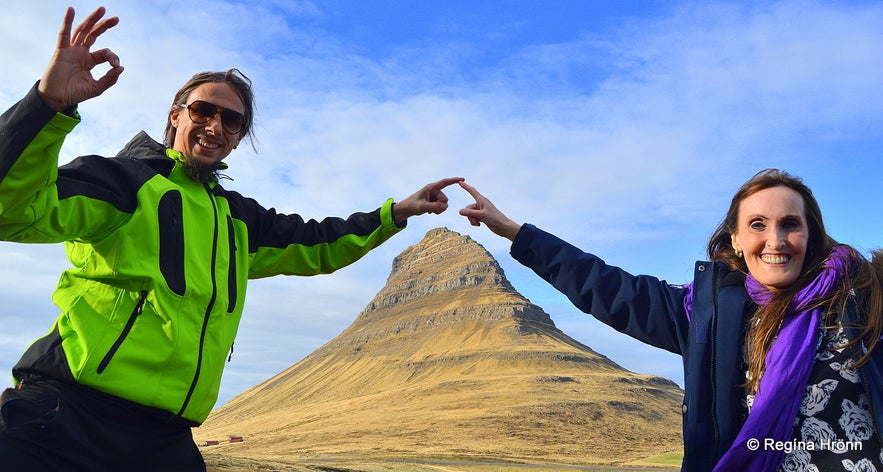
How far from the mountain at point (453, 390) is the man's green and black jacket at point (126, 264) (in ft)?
136

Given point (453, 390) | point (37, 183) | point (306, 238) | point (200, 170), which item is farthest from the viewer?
point (453, 390)

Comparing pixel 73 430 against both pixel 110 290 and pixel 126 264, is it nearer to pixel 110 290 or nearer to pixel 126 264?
pixel 110 290

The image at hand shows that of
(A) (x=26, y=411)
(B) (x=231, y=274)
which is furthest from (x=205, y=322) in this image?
(A) (x=26, y=411)

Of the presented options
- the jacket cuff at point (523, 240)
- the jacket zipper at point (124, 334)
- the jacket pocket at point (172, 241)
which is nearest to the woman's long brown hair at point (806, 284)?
the jacket cuff at point (523, 240)

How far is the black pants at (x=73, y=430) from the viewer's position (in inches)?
120

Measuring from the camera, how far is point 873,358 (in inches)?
121

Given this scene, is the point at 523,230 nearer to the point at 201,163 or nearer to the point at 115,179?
the point at 201,163

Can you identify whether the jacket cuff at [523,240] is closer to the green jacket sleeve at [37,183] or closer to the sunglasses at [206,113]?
the sunglasses at [206,113]

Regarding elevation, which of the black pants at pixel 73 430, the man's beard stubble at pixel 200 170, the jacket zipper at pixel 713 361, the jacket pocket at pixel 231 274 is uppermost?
the man's beard stubble at pixel 200 170

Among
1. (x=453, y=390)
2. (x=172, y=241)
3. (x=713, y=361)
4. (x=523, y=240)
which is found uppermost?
(x=453, y=390)

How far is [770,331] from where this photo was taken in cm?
322

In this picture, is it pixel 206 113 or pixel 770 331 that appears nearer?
pixel 770 331

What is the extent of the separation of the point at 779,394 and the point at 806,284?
1.97ft

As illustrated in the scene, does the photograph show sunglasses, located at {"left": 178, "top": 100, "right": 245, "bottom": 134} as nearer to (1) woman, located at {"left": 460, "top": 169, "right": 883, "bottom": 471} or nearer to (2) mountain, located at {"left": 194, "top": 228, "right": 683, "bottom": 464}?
(1) woman, located at {"left": 460, "top": 169, "right": 883, "bottom": 471}
